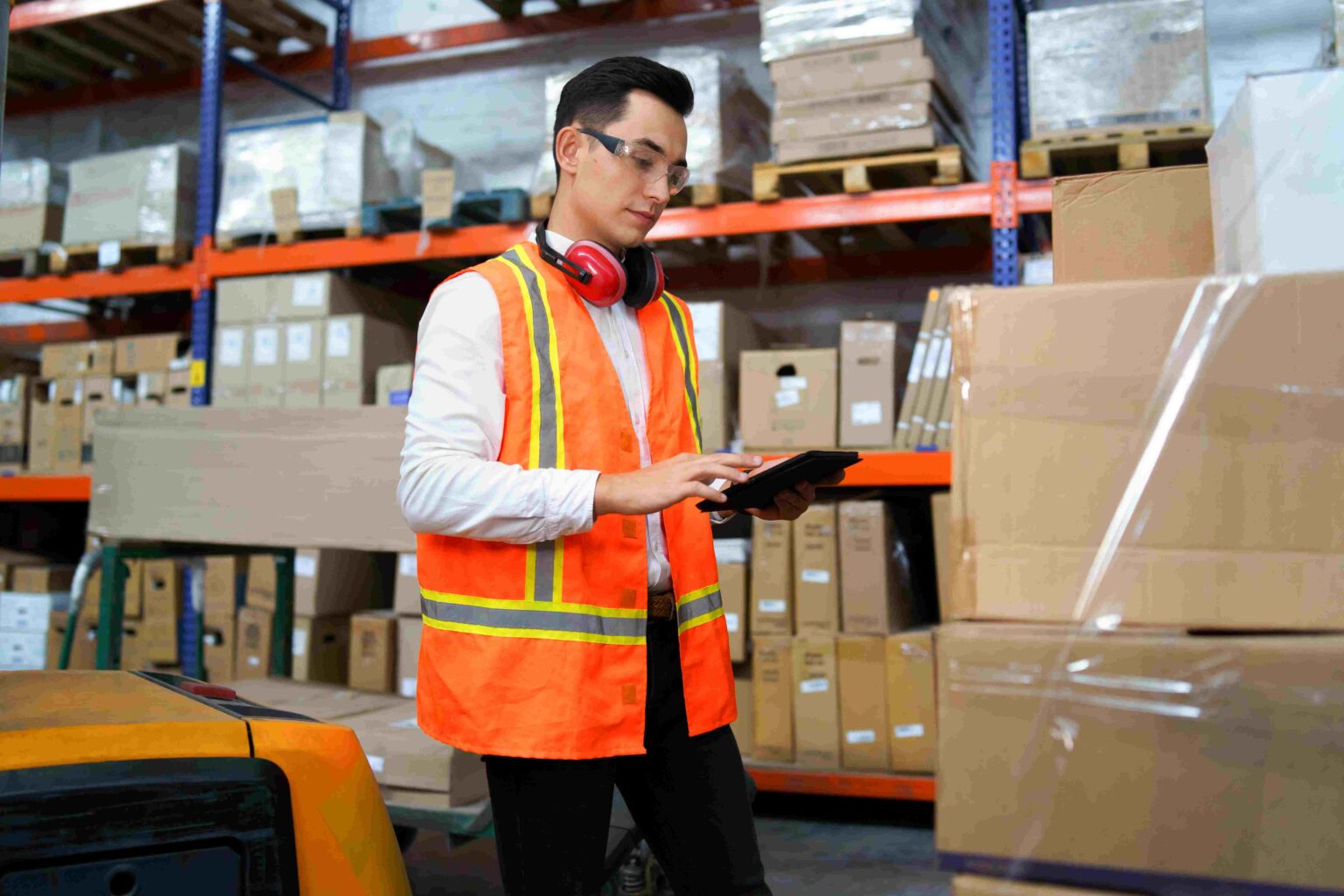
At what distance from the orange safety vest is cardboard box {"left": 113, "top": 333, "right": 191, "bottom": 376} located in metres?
4.30

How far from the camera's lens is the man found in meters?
1.41

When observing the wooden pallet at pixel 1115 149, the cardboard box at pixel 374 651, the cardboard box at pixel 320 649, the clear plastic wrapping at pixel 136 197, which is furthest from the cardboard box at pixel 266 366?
the wooden pallet at pixel 1115 149

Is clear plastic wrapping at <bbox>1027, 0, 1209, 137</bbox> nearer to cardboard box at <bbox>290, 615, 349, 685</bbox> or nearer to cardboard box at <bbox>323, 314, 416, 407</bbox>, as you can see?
cardboard box at <bbox>323, 314, 416, 407</bbox>

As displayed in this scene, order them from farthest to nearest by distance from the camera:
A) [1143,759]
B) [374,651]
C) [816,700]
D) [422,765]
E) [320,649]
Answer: [320,649] < [374,651] < [816,700] < [422,765] < [1143,759]

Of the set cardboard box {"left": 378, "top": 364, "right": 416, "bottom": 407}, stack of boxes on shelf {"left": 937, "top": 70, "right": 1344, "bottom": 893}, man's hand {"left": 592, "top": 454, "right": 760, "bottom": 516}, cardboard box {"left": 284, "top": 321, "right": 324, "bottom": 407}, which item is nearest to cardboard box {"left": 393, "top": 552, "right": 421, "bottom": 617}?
cardboard box {"left": 378, "top": 364, "right": 416, "bottom": 407}

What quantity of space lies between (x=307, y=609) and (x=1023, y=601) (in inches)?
142

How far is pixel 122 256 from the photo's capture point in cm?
541

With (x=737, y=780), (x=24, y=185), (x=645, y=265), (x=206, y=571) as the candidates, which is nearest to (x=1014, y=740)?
(x=737, y=780)

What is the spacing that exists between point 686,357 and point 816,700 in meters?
2.43

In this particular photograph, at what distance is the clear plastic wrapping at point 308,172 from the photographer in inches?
194

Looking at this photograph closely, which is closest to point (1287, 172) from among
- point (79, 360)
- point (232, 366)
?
point (232, 366)

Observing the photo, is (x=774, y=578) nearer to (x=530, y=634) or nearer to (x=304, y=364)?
(x=304, y=364)

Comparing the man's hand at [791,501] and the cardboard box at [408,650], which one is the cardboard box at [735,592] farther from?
the man's hand at [791,501]

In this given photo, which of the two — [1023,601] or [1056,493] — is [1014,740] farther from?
[1056,493]
